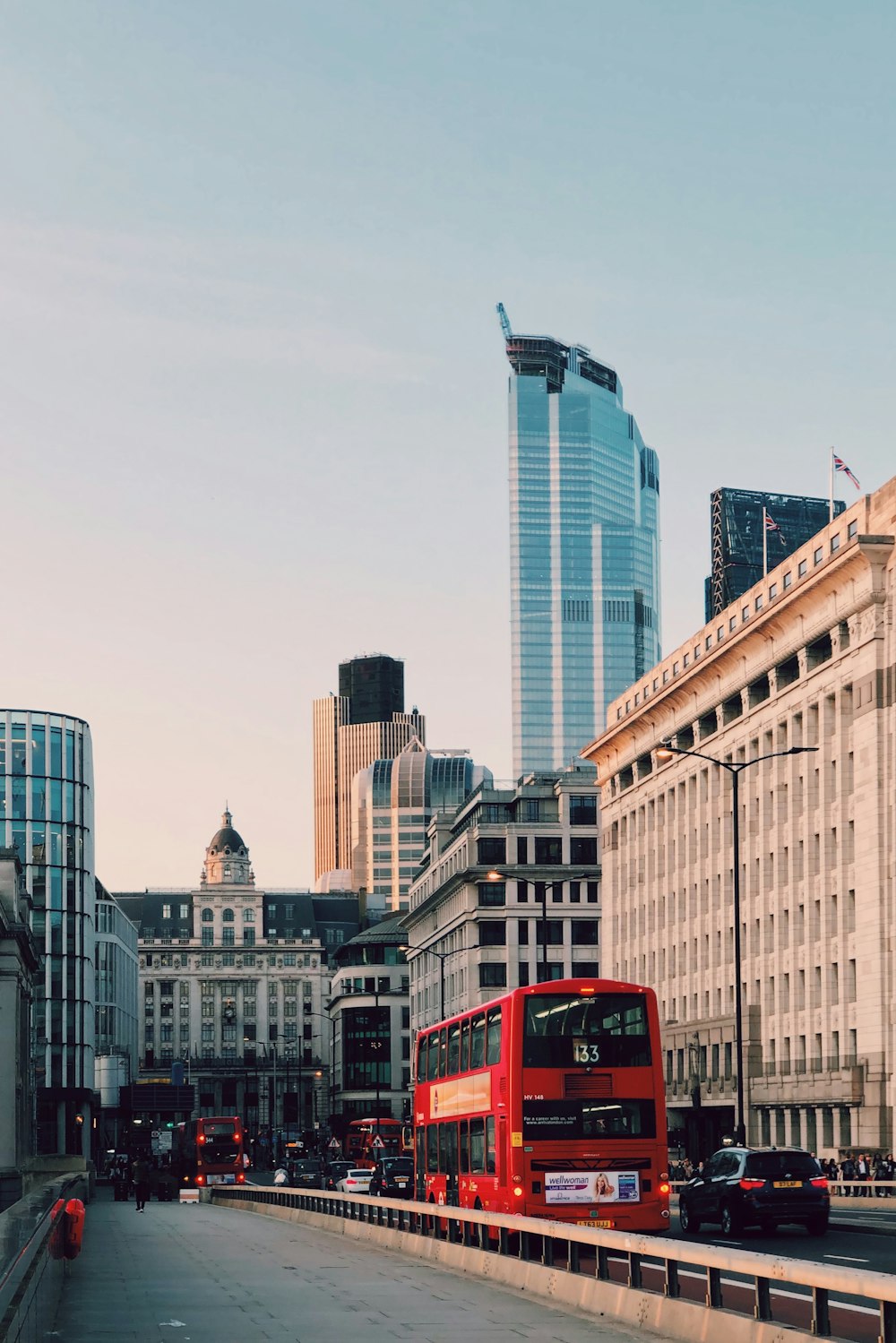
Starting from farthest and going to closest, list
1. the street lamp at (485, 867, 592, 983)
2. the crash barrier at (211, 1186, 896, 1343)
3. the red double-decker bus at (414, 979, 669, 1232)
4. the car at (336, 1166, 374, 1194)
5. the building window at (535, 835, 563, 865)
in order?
the building window at (535, 835, 563, 865) < the car at (336, 1166, 374, 1194) < the street lamp at (485, 867, 592, 983) < the red double-decker bus at (414, 979, 669, 1232) < the crash barrier at (211, 1186, 896, 1343)

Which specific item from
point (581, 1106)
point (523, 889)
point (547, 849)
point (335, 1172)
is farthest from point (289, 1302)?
point (547, 849)

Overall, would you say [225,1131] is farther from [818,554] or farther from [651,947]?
[818,554]

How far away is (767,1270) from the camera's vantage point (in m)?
15.6

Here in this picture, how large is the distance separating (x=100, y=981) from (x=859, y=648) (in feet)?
407

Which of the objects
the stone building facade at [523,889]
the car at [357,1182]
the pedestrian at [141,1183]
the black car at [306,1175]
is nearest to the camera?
the pedestrian at [141,1183]

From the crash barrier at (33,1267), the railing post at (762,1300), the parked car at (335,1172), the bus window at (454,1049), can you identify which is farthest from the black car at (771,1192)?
the parked car at (335,1172)

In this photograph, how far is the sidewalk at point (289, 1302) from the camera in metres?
19.4

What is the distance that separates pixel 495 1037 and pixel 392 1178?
41.7m

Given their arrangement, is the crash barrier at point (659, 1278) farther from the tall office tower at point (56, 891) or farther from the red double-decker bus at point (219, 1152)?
the tall office tower at point (56, 891)

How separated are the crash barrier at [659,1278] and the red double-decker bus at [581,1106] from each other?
111 centimetres

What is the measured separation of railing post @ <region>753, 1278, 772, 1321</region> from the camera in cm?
1609

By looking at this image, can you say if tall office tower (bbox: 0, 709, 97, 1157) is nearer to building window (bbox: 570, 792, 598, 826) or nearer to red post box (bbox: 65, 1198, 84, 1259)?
building window (bbox: 570, 792, 598, 826)

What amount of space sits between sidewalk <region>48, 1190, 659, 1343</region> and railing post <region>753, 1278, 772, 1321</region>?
2585 millimetres

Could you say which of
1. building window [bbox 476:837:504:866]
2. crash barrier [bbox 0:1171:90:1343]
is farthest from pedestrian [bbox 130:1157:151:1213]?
building window [bbox 476:837:504:866]
